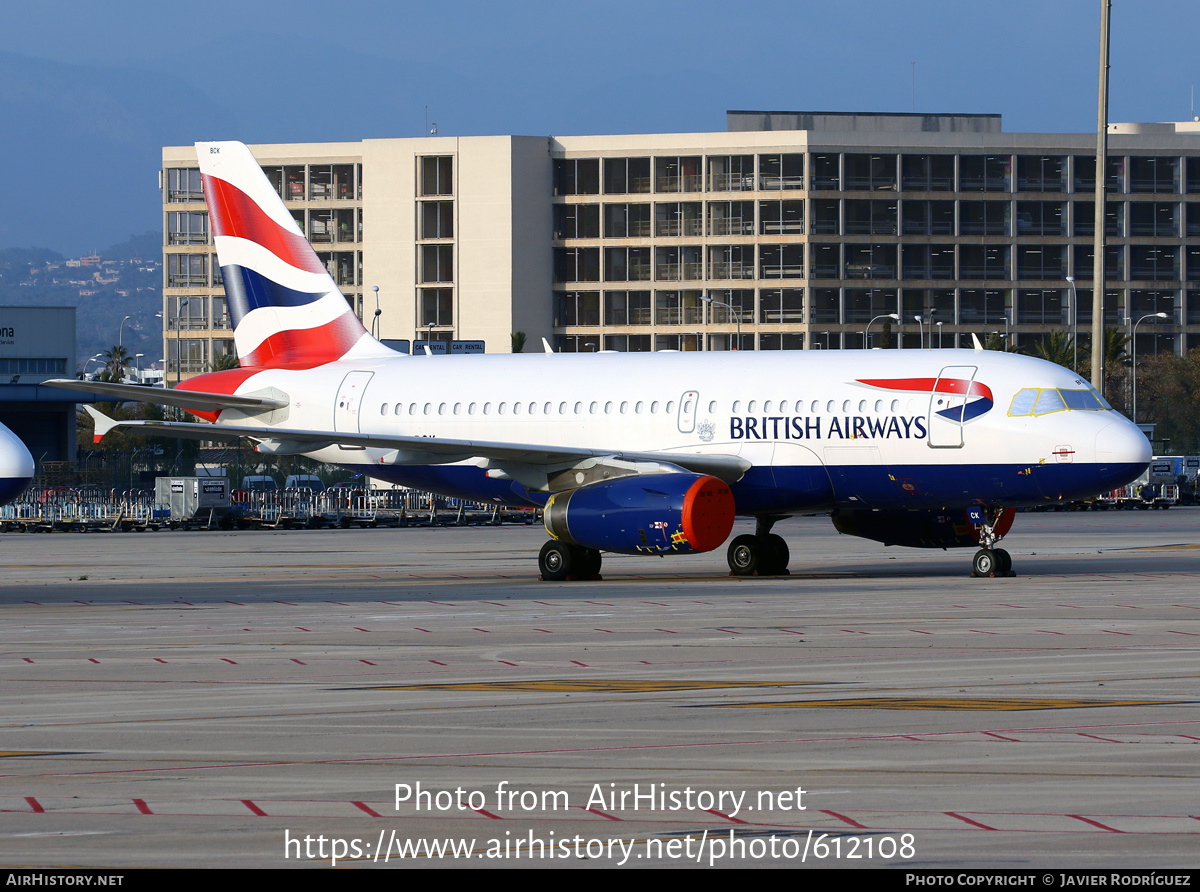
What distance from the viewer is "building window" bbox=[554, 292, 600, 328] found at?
126 m

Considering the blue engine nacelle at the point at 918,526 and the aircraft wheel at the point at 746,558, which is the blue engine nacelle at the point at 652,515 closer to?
the aircraft wheel at the point at 746,558

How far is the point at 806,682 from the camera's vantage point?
49.2ft

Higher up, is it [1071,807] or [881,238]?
[881,238]

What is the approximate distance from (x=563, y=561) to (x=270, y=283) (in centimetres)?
1045

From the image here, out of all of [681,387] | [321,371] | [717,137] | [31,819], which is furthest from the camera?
[717,137]

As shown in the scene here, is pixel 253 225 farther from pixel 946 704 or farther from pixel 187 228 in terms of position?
pixel 187 228

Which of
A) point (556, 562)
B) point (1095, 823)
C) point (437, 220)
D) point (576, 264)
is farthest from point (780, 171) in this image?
point (1095, 823)

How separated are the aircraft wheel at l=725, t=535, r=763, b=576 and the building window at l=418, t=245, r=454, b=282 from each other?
96.5m

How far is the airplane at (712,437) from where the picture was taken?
2689 cm

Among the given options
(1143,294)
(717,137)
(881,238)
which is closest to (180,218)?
(717,137)

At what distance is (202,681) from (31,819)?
5.97 meters

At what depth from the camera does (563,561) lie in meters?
28.4

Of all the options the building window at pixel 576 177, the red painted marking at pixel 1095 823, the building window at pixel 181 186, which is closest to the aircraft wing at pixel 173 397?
the red painted marking at pixel 1095 823

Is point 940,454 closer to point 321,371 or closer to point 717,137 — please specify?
point 321,371
